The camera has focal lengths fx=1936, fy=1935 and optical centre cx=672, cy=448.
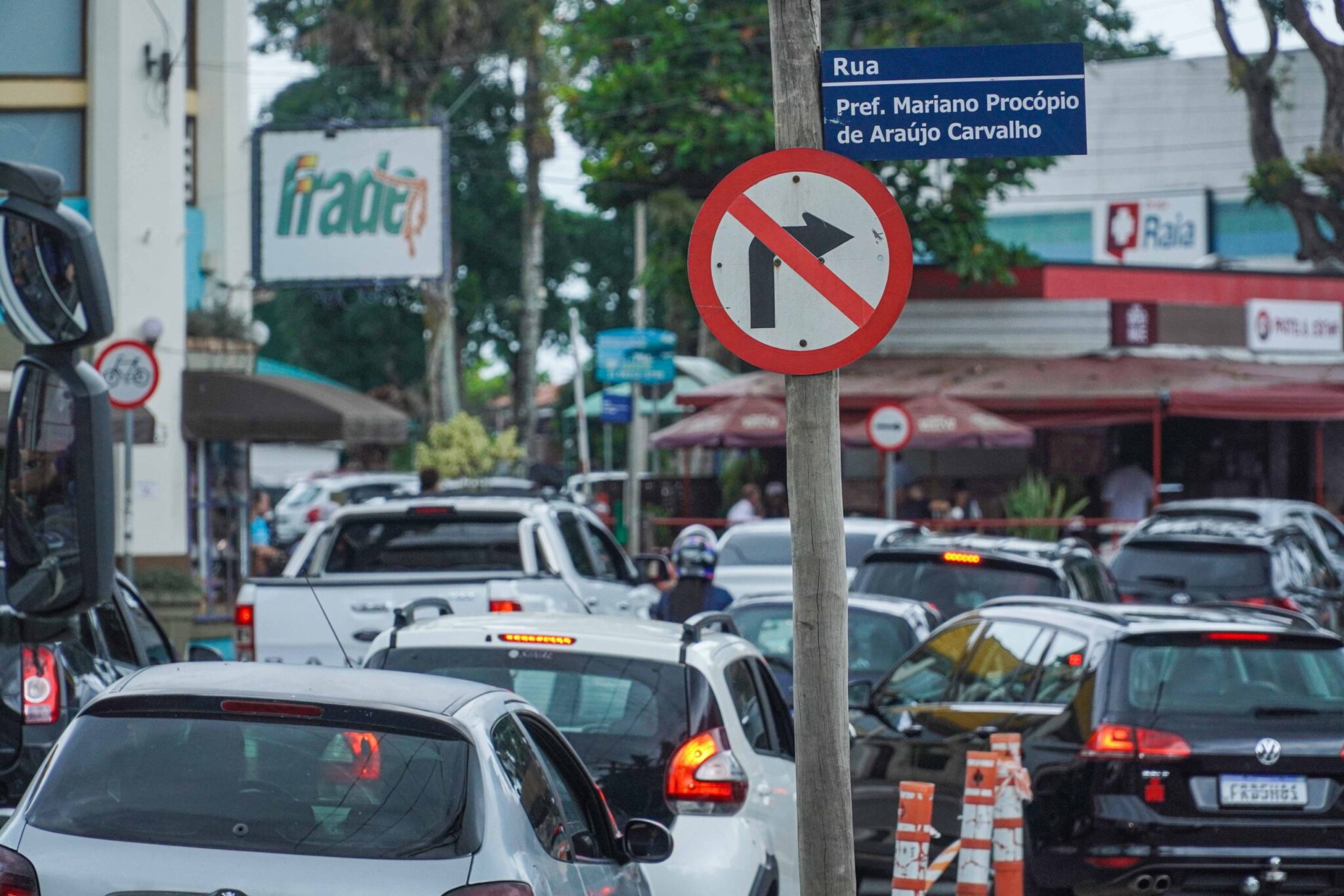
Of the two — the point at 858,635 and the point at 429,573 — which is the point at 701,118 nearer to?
the point at 858,635

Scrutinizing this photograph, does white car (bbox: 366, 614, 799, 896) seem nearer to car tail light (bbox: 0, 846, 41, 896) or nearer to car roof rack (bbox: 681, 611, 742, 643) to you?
car roof rack (bbox: 681, 611, 742, 643)

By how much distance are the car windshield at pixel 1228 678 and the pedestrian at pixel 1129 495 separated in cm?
1925

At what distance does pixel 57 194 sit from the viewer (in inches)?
209

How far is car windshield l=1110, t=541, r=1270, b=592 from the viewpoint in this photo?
16.8m

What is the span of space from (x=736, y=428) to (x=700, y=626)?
18664mm

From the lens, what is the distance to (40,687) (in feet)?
25.4

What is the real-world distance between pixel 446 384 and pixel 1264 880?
35.8m

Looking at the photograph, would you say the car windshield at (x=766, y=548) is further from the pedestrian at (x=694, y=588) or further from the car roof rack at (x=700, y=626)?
the car roof rack at (x=700, y=626)

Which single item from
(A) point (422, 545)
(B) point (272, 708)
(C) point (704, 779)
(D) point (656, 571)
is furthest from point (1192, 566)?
(B) point (272, 708)

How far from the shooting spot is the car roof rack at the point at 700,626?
7.16 meters

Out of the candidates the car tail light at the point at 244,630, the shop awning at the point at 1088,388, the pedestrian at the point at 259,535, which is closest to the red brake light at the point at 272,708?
the car tail light at the point at 244,630

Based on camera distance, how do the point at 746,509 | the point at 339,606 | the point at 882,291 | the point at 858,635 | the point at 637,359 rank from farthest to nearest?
1. the point at 637,359
2. the point at 746,509
3. the point at 858,635
4. the point at 339,606
5. the point at 882,291

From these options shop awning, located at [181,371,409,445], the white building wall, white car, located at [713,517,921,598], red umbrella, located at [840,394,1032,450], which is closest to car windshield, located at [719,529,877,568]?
white car, located at [713,517,921,598]

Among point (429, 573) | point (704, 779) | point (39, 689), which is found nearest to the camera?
point (704, 779)
